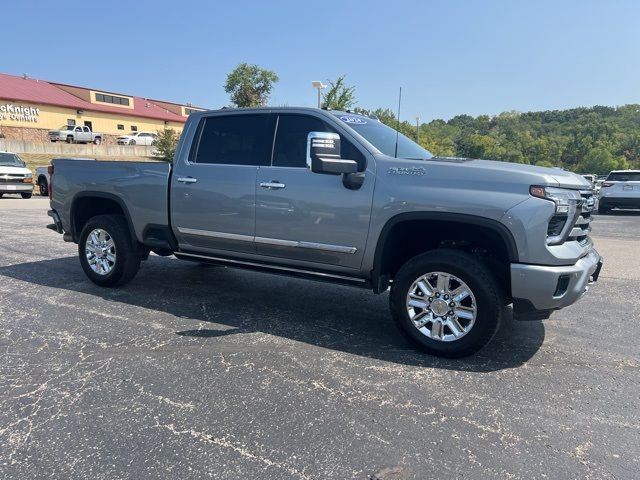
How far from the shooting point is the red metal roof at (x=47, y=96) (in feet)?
140

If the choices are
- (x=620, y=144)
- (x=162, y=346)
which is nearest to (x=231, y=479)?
(x=162, y=346)

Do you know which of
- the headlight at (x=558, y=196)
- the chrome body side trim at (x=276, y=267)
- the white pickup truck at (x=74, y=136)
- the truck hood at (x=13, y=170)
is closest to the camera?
the headlight at (x=558, y=196)

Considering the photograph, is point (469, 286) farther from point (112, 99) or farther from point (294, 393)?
point (112, 99)

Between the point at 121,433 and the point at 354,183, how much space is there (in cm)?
249

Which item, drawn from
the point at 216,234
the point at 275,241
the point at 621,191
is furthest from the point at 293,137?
the point at 621,191

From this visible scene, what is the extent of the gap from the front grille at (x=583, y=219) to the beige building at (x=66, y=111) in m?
42.4

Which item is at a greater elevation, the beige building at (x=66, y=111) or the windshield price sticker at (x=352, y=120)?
the beige building at (x=66, y=111)

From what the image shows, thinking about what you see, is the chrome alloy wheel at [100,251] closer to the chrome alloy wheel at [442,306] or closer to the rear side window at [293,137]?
the rear side window at [293,137]

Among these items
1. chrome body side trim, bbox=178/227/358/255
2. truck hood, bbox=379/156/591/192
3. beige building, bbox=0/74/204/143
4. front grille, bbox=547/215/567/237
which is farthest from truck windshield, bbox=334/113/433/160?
beige building, bbox=0/74/204/143

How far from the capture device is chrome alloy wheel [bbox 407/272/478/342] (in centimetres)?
379

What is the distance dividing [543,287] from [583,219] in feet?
2.64

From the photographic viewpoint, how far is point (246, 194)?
4.68m

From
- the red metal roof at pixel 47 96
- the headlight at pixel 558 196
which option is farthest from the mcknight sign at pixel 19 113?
the headlight at pixel 558 196

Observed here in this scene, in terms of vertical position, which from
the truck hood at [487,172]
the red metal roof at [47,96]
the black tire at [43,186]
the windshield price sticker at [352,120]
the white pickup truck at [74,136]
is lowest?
the black tire at [43,186]
